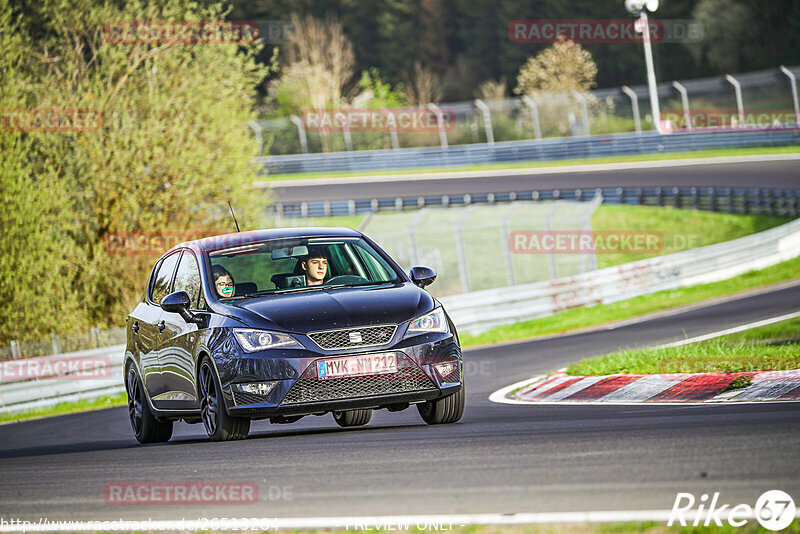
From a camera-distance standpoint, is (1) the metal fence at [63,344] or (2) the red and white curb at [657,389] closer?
(2) the red and white curb at [657,389]

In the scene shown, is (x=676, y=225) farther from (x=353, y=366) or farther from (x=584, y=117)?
(x=353, y=366)

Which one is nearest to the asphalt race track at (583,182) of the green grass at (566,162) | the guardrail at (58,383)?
the green grass at (566,162)

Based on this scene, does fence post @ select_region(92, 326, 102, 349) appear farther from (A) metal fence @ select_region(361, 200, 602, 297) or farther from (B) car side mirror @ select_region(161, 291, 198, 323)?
(B) car side mirror @ select_region(161, 291, 198, 323)

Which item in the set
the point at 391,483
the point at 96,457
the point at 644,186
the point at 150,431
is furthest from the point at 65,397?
the point at 644,186

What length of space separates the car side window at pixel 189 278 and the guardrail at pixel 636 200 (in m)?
27.1

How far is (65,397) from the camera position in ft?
62.2

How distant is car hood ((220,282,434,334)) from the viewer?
8766mm

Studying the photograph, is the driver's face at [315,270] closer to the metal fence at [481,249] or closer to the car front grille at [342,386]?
the car front grille at [342,386]

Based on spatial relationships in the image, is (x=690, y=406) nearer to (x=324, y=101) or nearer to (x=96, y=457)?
(x=96, y=457)

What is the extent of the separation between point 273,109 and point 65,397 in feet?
219

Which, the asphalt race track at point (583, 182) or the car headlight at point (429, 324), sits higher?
the car headlight at point (429, 324)

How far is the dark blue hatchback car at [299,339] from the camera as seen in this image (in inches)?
342

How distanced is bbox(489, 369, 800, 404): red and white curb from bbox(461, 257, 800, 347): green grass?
10119 millimetres

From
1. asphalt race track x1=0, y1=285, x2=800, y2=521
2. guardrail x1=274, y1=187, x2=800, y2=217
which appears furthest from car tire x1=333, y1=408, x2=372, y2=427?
guardrail x1=274, y1=187, x2=800, y2=217
